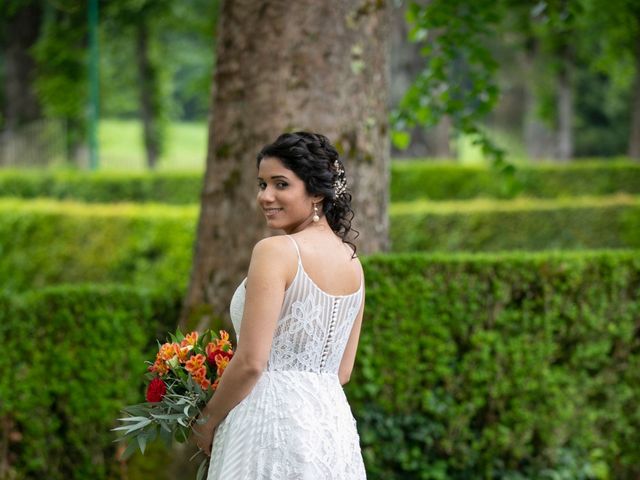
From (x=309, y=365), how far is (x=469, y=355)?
2677 mm

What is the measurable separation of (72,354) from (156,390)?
2693mm

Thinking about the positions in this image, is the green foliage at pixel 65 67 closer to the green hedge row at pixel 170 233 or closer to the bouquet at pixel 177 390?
the green hedge row at pixel 170 233

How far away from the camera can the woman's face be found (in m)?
3.16

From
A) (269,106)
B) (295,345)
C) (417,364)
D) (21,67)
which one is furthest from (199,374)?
(21,67)

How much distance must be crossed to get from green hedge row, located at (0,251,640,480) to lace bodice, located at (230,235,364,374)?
2.27m

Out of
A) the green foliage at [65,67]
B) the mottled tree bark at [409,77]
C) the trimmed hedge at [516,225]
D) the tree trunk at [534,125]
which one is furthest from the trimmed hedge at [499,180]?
the green foliage at [65,67]

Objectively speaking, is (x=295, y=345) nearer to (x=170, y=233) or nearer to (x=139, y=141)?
(x=170, y=233)

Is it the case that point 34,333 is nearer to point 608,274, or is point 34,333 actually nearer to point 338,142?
point 338,142

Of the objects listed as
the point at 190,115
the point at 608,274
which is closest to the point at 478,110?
the point at 608,274

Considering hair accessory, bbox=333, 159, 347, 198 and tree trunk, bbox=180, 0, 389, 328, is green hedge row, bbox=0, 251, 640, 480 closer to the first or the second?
tree trunk, bbox=180, 0, 389, 328

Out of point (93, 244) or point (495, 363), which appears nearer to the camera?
point (495, 363)

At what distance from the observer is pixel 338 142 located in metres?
5.42

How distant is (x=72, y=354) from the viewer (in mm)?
5777

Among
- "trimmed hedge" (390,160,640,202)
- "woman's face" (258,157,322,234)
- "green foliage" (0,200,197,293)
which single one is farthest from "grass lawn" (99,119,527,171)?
"woman's face" (258,157,322,234)
